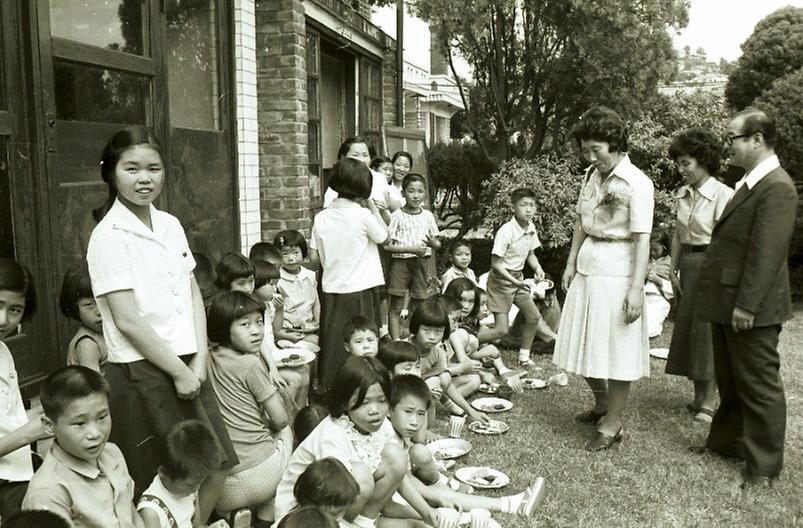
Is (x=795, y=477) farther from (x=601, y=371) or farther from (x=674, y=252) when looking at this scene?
(x=674, y=252)

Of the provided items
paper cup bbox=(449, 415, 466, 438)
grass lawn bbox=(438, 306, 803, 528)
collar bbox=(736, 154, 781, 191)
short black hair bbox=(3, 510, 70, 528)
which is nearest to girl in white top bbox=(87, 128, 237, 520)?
short black hair bbox=(3, 510, 70, 528)

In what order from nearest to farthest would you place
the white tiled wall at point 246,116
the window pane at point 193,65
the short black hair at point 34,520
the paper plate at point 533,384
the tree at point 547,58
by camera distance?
the short black hair at point 34,520 < the window pane at point 193,65 < the white tiled wall at point 246,116 < the paper plate at point 533,384 < the tree at point 547,58

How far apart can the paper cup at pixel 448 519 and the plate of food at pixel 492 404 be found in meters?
1.92

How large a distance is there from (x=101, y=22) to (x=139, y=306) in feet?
7.20

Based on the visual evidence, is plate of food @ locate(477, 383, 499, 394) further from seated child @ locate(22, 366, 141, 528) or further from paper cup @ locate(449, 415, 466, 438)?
seated child @ locate(22, 366, 141, 528)

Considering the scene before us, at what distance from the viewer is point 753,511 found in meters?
3.69

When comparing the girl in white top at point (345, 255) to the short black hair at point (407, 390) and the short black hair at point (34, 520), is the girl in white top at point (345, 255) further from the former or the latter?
the short black hair at point (34, 520)

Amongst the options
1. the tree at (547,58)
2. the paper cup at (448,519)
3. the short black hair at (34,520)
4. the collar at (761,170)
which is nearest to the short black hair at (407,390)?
the paper cup at (448,519)

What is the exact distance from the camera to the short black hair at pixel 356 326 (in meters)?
4.28

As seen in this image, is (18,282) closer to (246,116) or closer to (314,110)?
(246,116)

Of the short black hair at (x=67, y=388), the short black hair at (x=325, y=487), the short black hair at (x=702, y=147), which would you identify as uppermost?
the short black hair at (x=702, y=147)

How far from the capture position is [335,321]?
187 inches

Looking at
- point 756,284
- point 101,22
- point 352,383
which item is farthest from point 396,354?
point 101,22

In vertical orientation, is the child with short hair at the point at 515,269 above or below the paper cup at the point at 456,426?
above
